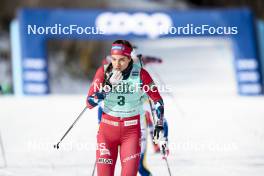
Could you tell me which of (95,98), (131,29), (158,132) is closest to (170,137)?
(158,132)

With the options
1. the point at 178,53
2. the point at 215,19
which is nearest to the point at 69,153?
the point at 215,19

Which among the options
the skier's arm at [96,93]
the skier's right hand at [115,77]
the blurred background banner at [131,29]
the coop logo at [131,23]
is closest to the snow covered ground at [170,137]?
the blurred background banner at [131,29]

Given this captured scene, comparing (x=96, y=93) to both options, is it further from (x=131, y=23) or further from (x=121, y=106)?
(x=131, y=23)

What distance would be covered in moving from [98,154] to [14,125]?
7241 mm

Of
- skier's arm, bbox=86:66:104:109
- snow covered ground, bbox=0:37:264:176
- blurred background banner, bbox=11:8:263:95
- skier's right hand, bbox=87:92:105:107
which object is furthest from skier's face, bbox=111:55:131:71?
blurred background banner, bbox=11:8:263:95

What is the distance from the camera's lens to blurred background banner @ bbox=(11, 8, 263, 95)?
645 inches

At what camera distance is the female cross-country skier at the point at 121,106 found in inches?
199

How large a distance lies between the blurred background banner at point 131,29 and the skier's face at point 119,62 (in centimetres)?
1120

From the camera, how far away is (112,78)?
199 inches

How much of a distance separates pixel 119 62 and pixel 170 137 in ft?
18.7

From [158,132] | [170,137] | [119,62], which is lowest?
[170,137]

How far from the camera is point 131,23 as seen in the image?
1673cm

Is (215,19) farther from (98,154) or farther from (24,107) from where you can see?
(98,154)

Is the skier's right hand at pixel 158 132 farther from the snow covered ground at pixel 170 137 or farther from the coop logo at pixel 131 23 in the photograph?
the coop logo at pixel 131 23
